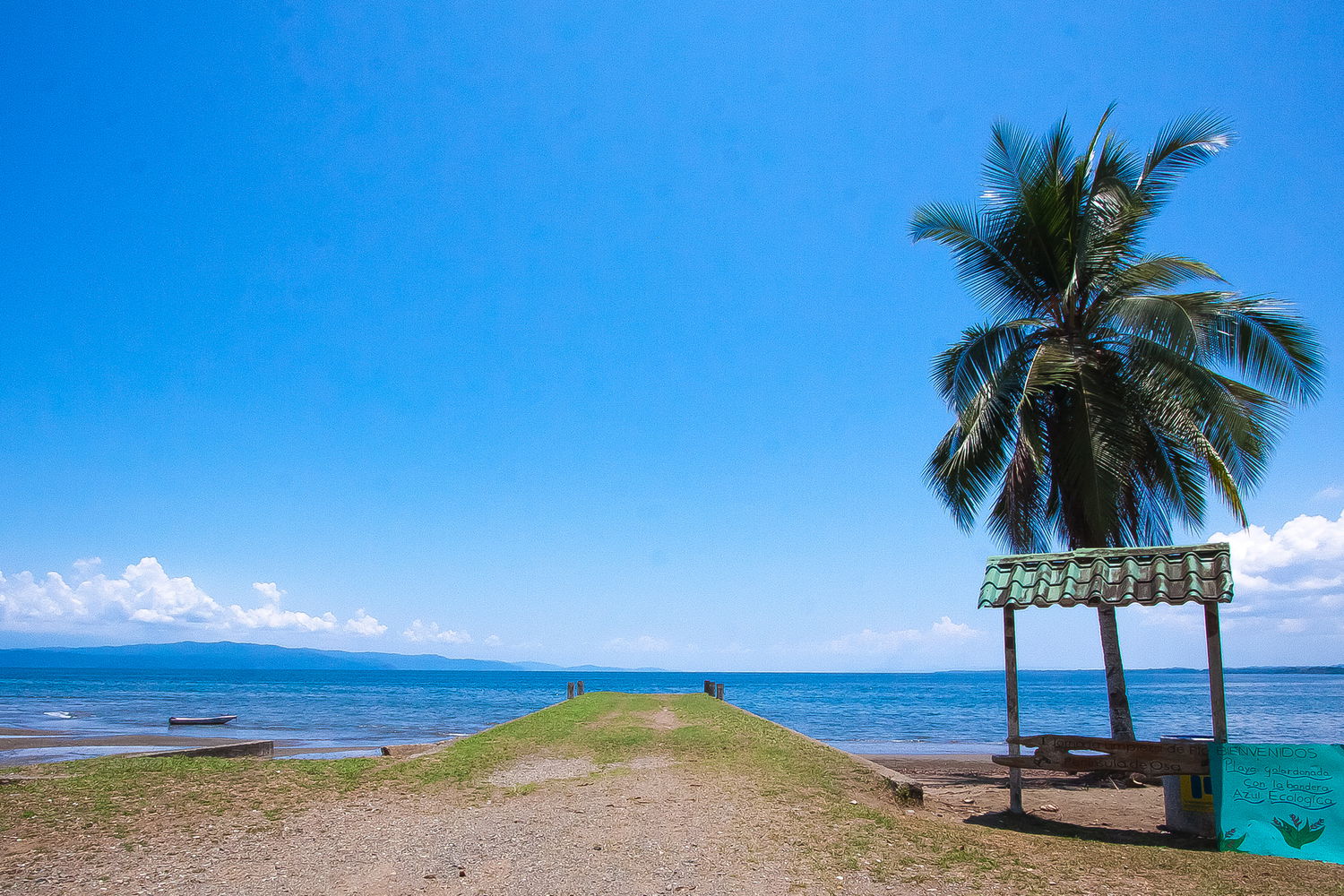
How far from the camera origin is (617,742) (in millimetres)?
14219

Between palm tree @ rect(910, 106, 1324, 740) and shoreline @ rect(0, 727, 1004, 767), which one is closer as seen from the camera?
palm tree @ rect(910, 106, 1324, 740)

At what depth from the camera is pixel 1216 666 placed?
7.83m

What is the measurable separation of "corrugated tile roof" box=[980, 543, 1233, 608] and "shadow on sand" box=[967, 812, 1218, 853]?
238 cm

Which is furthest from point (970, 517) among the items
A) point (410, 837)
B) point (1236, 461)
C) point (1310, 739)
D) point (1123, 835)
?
point (1310, 739)

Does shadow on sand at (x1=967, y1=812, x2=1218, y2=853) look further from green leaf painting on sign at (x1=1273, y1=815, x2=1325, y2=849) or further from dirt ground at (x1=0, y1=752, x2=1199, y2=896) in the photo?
green leaf painting on sign at (x1=1273, y1=815, x2=1325, y2=849)

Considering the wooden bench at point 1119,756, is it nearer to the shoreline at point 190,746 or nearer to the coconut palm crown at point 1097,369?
the coconut palm crown at point 1097,369

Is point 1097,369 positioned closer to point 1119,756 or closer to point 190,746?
point 1119,756

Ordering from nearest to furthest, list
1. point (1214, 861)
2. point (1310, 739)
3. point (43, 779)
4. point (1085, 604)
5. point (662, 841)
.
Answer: point (1214, 861)
point (662, 841)
point (1085, 604)
point (43, 779)
point (1310, 739)

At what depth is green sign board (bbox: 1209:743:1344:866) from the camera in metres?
7.04

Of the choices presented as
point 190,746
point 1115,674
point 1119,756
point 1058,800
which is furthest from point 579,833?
point 190,746

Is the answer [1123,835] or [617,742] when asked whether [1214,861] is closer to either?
[1123,835]

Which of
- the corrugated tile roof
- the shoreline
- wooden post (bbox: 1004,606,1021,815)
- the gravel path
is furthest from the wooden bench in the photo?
the shoreline

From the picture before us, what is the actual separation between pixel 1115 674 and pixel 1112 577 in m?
4.87

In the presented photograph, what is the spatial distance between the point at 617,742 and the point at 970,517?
7.65 metres
